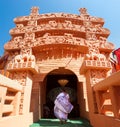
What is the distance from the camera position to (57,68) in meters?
7.97

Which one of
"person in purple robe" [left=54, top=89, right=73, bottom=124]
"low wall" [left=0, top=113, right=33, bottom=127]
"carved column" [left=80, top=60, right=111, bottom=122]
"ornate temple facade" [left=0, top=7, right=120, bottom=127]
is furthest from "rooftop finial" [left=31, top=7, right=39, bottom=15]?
"low wall" [left=0, top=113, right=33, bottom=127]

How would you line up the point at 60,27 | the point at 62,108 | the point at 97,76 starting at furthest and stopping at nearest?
the point at 60,27
the point at 62,108
the point at 97,76

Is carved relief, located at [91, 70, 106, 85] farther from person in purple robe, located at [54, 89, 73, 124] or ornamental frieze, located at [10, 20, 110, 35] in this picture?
ornamental frieze, located at [10, 20, 110, 35]

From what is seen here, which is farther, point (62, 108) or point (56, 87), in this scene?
point (56, 87)

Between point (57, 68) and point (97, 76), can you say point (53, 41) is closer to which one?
point (57, 68)

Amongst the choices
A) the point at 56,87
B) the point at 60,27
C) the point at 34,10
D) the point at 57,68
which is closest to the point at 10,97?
the point at 57,68

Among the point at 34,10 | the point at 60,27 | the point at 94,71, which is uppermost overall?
the point at 34,10

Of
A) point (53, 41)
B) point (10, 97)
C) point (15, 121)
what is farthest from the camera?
point (53, 41)

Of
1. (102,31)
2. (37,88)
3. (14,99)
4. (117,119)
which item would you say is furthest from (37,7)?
(117,119)

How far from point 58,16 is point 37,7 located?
2.32 m

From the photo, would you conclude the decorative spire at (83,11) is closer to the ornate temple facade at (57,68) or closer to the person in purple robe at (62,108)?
the ornate temple facade at (57,68)

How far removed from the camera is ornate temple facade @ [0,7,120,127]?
13.5ft

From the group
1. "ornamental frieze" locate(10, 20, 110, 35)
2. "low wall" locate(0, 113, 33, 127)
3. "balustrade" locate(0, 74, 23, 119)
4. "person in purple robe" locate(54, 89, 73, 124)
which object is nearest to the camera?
"low wall" locate(0, 113, 33, 127)

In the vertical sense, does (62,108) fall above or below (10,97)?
below
